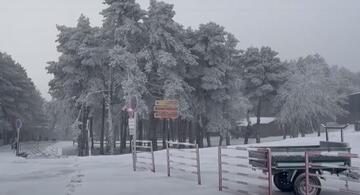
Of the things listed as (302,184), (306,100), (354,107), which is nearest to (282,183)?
(302,184)

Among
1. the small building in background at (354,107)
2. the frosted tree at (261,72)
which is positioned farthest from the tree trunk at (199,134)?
the small building in background at (354,107)

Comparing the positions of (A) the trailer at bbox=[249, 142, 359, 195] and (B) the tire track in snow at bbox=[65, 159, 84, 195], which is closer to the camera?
(A) the trailer at bbox=[249, 142, 359, 195]

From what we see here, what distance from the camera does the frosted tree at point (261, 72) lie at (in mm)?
54969

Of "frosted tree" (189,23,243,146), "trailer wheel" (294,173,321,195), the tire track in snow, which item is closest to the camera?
"trailer wheel" (294,173,321,195)

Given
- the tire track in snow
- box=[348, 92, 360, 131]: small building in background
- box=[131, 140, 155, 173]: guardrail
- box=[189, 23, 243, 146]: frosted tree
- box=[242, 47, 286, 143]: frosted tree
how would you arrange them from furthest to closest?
box=[348, 92, 360, 131]: small building in background
box=[242, 47, 286, 143]: frosted tree
box=[189, 23, 243, 146]: frosted tree
box=[131, 140, 155, 173]: guardrail
the tire track in snow

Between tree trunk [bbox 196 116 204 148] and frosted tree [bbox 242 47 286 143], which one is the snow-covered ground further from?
frosted tree [bbox 242 47 286 143]

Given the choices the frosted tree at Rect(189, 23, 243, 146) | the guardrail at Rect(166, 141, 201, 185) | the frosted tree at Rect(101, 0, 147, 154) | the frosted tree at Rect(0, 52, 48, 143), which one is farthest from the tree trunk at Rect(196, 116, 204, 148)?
the guardrail at Rect(166, 141, 201, 185)

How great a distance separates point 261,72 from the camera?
5506cm

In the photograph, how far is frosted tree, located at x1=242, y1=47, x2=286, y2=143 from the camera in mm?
54969

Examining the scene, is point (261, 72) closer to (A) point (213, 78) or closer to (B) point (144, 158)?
(A) point (213, 78)

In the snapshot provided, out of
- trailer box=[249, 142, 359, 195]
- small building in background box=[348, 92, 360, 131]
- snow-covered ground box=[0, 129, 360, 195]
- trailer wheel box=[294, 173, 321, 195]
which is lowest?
snow-covered ground box=[0, 129, 360, 195]

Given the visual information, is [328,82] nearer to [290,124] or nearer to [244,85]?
[290,124]

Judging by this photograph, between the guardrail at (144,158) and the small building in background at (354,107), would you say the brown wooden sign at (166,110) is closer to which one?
the guardrail at (144,158)

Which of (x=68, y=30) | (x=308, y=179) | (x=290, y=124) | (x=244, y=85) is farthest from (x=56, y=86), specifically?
(x=308, y=179)
